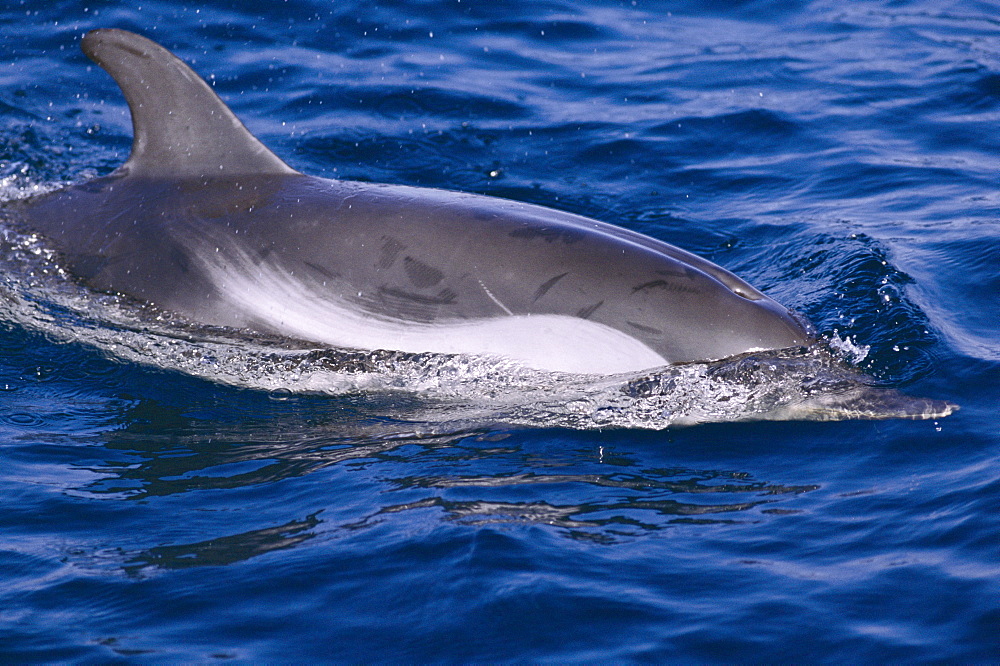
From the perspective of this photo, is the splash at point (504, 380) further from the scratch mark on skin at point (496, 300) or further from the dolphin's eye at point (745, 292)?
the dolphin's eye at point (745, 292)

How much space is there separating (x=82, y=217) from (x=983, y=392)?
593 centimetres

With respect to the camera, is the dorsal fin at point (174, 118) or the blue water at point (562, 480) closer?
the blue water at point (562, 480)

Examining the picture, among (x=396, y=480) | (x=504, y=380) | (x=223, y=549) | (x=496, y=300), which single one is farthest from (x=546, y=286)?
(x=223, y=549)

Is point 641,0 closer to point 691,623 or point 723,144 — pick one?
point 723,144

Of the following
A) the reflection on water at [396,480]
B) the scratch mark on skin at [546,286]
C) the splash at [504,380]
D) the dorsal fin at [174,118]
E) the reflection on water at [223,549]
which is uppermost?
the dorsal fin at [174,118]

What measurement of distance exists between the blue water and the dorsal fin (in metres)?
1.33

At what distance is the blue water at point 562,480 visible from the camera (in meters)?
4.80

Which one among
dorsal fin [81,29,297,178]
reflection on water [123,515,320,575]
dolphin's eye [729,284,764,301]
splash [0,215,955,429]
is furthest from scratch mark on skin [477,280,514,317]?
dorsal fin [81,29,297,178]

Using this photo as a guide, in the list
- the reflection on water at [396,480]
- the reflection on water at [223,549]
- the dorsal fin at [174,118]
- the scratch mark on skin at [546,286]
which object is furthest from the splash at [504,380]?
the reflection on water at [223,549]

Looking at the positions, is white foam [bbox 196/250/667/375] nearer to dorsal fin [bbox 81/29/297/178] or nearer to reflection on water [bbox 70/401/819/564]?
reflection on water [bbox 70/401/819/564]

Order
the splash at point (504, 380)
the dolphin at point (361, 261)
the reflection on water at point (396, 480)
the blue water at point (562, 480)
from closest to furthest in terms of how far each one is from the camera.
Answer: the blue water at point (562, 480) < the reflection on water at point (396, 480) < the splash at point (504, 380) < the dolphin at point (361, 261)

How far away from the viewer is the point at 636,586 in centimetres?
507

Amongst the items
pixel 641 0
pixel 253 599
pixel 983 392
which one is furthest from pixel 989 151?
pixel 253 599

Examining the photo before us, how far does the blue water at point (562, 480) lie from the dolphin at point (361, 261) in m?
0.45
